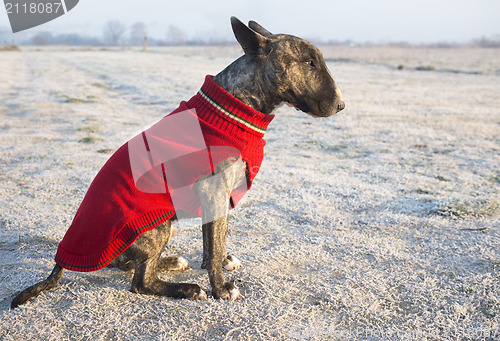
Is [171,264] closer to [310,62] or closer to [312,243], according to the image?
[312,243]

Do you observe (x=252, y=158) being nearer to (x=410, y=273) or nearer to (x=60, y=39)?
(x=410, y=273)

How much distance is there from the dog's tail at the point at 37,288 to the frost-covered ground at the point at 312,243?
47mm

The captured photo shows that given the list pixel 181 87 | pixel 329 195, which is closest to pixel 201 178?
pixel 329 195

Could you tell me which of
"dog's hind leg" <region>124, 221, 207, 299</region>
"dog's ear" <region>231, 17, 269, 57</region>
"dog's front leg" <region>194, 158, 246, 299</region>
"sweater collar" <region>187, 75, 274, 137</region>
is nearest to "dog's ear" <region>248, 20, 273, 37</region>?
"dog's ear" <region>231, 17, 269, 57</region>

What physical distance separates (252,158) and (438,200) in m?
2.66

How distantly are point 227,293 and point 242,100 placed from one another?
4.24 ft

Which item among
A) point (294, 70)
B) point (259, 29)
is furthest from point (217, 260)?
point (259, 29)

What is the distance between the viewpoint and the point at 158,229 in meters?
2.82

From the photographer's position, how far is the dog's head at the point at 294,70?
2.86m

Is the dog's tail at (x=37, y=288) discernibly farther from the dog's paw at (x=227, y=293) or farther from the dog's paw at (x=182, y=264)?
the dog's paw at (x=227, y=293)

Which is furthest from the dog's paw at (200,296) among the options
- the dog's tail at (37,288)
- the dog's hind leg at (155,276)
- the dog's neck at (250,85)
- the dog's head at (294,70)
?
the dog's head at (294,70)

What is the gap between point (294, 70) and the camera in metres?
2.89

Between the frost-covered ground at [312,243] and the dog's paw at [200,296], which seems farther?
the dog's paw at [200,296]

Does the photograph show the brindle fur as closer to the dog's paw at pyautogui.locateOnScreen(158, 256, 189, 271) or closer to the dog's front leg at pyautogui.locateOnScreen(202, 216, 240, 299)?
the dog's front leg at pyautogui.locateOnScreen(202, 216, 240, 299)
